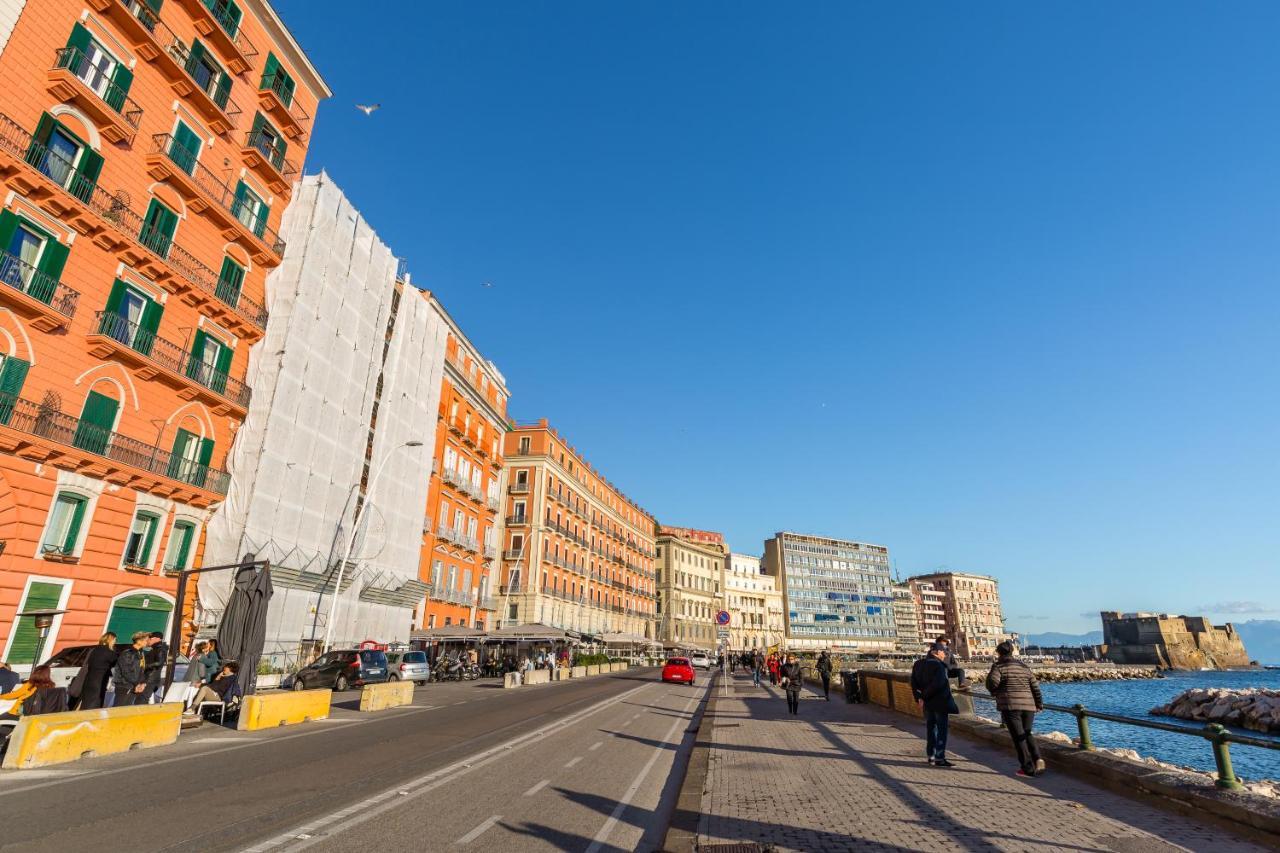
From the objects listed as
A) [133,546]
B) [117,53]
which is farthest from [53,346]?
[117,53]

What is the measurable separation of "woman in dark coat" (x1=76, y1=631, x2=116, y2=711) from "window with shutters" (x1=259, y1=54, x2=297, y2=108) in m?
23.5

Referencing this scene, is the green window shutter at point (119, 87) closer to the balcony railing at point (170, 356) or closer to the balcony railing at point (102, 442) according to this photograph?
the balcony railing at point (170, 356)

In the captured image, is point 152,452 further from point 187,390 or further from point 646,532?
point 646,532

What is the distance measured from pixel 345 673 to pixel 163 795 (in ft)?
59.0

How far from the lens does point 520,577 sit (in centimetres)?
5259

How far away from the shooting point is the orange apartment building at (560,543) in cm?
5297

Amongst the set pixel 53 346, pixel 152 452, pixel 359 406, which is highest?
pixel 359 406

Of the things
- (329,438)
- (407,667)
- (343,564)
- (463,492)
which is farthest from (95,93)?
(463,492)

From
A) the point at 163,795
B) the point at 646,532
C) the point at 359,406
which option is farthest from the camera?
the point at 646,532

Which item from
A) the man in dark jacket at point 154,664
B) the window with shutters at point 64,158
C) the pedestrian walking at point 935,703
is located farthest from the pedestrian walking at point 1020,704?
the window with shutters at point 64,158

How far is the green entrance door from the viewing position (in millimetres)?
19450

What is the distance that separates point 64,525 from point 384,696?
9857 millimetres

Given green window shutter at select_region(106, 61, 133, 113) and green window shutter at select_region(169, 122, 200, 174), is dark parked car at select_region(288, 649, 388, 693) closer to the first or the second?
green window shutter at select_region(169, 122, 200, 174)

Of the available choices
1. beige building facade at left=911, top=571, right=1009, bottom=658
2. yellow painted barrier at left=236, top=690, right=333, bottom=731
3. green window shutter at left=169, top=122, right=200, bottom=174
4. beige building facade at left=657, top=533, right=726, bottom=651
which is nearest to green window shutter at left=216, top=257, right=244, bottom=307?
green window shutter at left=169, top=122, right=200, bottom=174
